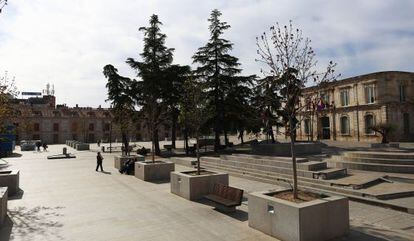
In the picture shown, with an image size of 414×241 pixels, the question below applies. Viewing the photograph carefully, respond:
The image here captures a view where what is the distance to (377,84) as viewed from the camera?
4066cm

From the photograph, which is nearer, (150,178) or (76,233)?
(76,233)

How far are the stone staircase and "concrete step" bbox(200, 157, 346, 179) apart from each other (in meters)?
2.54

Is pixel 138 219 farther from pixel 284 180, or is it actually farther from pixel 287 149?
pixel 287 149

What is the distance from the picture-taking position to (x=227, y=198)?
10734mm

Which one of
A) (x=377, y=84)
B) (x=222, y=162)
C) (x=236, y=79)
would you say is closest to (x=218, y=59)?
(x=236, y=79)

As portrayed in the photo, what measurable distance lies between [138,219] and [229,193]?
9.54 feet

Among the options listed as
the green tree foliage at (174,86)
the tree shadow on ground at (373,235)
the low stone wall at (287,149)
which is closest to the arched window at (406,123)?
the low stone wall at (287,149)

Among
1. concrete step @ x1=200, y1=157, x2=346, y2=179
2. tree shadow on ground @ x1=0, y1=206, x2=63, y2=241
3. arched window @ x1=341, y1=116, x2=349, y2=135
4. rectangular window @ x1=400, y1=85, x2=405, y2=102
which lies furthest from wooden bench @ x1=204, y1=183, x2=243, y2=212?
arched window @ x1=341, y1=116, x2=349, y2=135

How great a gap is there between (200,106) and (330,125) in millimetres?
36755

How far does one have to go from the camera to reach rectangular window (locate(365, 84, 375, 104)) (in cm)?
4133

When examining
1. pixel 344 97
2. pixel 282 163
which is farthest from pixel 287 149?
pixel 344 97

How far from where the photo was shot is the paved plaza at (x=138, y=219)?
27.7 feet

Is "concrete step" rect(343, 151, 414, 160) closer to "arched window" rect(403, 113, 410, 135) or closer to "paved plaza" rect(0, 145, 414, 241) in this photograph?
"paved plaza" rect(0, 145, 414, 241)

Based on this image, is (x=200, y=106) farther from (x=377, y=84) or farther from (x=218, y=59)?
(x=377, y=84)
